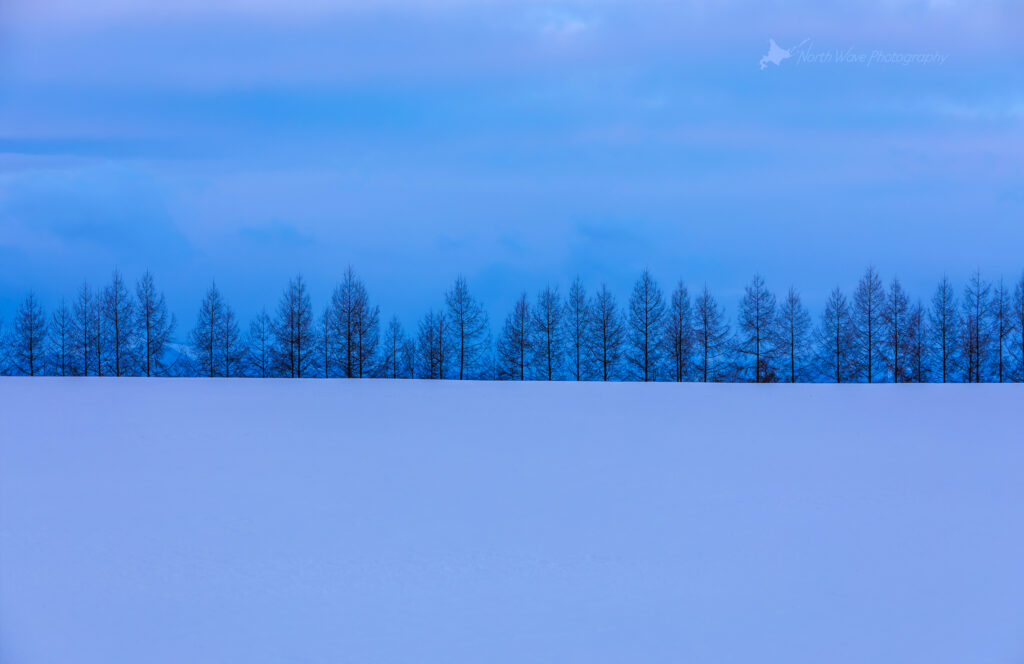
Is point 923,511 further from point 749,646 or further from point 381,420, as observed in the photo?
point 381,420

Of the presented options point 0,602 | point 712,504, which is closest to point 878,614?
point 712,504

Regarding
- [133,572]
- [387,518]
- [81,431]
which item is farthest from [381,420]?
[133,572]

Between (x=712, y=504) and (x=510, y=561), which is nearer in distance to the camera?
(x=510, y=561)

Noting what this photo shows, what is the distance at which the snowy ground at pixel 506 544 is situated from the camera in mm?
3750

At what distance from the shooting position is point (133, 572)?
15.2 ft

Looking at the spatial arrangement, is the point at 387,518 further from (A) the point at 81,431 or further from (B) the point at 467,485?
(A) the point at 81,431

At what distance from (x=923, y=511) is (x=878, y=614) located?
8.25ft

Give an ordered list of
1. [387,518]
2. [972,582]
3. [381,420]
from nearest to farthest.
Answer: [972,582] → [387,518] → [381,420]

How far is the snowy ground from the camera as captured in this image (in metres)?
3.75

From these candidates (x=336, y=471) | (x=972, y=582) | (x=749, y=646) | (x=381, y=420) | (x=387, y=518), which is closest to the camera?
(x=749, y=646)

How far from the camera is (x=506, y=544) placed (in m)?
5.20

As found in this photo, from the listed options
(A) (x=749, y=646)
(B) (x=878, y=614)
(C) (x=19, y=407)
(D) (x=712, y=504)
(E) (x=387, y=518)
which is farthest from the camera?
(C) (x=19, y=407)

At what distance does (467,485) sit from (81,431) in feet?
18.4

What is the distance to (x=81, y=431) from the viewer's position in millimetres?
10180
